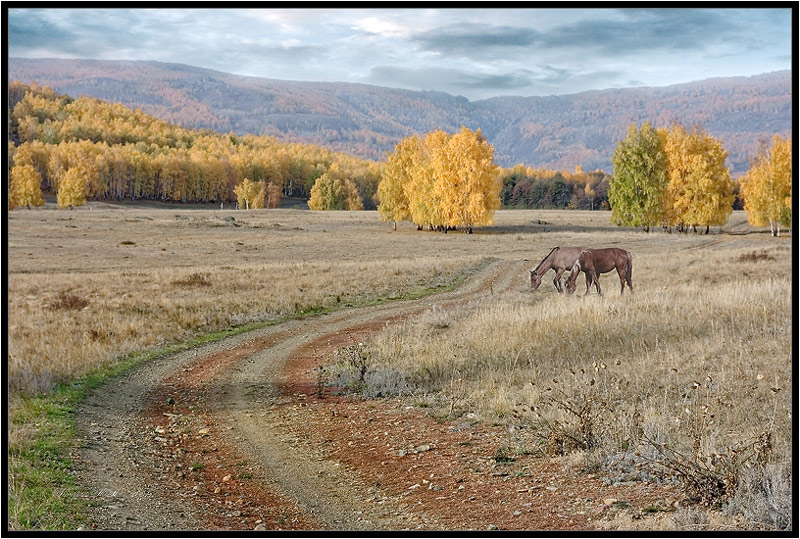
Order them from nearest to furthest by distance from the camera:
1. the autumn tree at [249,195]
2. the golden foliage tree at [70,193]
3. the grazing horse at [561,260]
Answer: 1. the grazing horse at [561,260]
2. the golden foliage tree at [70,193]
3. the autumn tree at [249,195]

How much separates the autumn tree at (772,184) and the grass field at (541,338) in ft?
82.6

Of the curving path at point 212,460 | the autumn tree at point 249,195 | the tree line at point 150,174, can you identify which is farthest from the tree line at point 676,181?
the autumn tree at point 249,195

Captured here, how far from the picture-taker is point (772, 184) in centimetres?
6412

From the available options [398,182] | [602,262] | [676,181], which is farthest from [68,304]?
[398,182]

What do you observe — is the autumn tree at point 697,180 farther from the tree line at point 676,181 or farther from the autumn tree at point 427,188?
the autumn tree at point 427,188

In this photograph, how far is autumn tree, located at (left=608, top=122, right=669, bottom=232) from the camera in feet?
242

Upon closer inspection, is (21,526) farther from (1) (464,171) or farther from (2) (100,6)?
(1) (464,171)

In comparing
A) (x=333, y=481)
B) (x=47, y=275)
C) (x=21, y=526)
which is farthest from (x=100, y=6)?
(x=47, y=275)

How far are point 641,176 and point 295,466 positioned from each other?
71597 mm

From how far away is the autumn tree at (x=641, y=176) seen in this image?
73.6m

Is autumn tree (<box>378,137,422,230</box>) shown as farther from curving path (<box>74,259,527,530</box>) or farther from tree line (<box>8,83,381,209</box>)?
curving path (<box>74,259,527,530</box>)

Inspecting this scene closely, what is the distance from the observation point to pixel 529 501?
23.4ft

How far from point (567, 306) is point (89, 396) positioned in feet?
39.7

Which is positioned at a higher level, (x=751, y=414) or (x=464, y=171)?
(x=464, y=171)
